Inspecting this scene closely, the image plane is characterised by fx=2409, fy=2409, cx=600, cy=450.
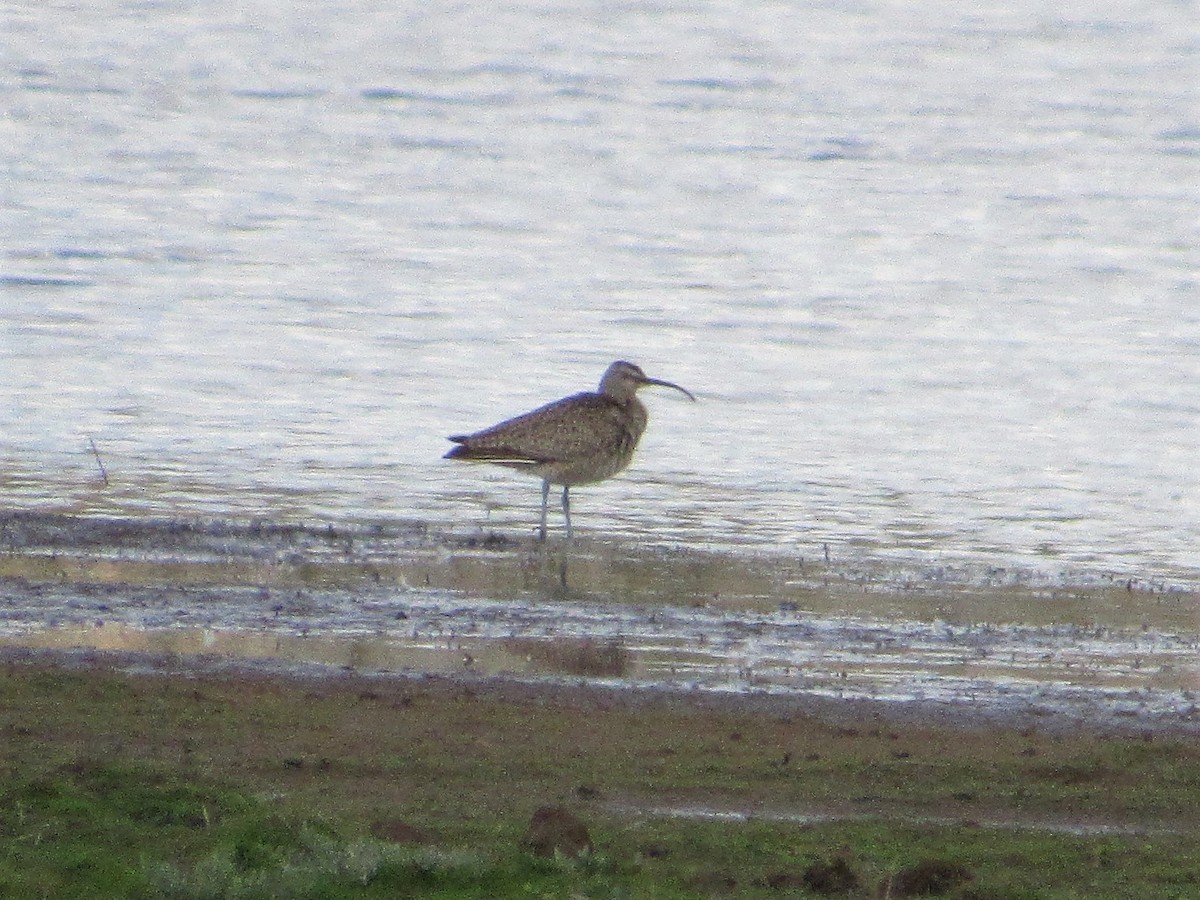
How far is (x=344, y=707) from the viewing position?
29.1 ft

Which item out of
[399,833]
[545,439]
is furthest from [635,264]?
[399,833]

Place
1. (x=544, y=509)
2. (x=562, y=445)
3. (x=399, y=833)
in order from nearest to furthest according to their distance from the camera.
→ (x=399, y=833), (x=544, y=509), (x=562, y=445)

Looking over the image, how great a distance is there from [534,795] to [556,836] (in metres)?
1.04

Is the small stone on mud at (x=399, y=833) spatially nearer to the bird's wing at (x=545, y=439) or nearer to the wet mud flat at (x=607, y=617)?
Result: the wet mud flat at (x=607, y=617)

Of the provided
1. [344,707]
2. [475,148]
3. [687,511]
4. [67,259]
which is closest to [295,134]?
[475,148]

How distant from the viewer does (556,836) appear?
672 centimetres

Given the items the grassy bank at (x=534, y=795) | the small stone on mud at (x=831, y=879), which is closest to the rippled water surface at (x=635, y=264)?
the grassy bank at (x=534, y=795)

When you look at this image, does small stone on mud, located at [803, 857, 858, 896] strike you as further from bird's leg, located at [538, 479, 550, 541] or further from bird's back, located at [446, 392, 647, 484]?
bird's back, located at [446, 392, 647, 484]

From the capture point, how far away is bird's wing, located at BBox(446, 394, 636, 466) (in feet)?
45.1

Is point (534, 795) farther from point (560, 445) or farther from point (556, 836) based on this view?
point (560, 445)

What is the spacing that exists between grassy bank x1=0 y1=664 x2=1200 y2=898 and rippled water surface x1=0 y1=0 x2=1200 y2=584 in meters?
4.21

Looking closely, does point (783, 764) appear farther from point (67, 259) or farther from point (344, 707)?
point (67, 259)

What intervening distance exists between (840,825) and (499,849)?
45.9 inches

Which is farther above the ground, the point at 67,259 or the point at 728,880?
the point at 67,259
